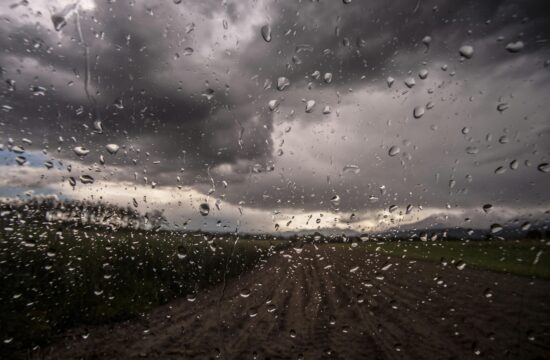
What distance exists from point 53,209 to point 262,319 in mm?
4630

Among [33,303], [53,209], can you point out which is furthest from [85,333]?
[53,209]

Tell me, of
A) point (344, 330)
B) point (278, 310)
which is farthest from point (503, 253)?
point (278, 310)

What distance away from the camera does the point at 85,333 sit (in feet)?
23.8

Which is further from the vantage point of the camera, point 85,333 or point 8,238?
point 8,238

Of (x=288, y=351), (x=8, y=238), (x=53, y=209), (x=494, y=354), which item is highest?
(x=53, y=209)

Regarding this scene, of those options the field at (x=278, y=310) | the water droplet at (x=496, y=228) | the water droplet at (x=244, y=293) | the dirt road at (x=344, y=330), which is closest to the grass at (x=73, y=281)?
the field at (x=278, y=310)

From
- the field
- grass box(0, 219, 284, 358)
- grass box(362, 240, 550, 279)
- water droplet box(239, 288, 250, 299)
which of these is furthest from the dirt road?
water droplet box(239, 288, 250, 299)

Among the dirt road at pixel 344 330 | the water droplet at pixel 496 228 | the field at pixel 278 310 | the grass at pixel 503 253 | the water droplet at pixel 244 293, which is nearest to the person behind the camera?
the grass at pixel 503 253

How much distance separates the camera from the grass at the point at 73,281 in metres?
6.50

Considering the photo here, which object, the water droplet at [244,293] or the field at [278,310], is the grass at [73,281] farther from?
the water droplet at [244,293]

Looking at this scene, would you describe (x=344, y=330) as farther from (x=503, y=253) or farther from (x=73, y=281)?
(x=73, y=281)

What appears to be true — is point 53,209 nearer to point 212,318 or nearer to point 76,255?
point 212,318

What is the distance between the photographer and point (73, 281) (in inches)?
408

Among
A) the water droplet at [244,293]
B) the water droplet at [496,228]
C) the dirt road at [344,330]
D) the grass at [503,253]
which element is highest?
the water droplet at [496,228]
